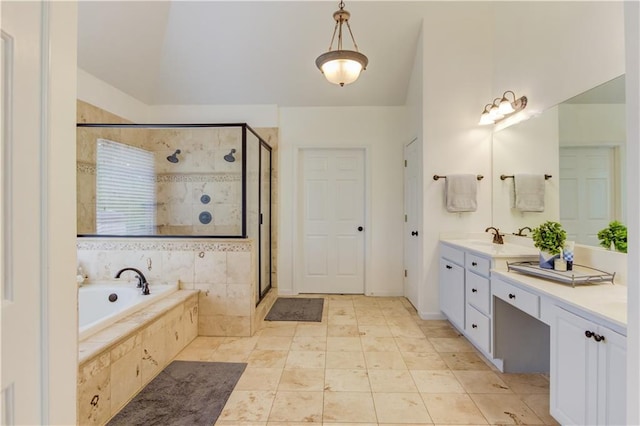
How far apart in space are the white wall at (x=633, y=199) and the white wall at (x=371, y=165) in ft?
11.9

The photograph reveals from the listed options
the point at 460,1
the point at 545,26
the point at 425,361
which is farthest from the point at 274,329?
the point at 460,1

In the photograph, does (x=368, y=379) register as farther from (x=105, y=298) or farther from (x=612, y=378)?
(x=105, y=298)

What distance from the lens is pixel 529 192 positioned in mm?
2820

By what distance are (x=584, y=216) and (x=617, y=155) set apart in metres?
0.49

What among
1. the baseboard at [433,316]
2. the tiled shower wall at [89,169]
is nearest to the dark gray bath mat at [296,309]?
the baseboard at [433,316]

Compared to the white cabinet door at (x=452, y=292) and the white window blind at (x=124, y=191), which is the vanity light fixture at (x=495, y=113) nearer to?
the white cabinet door at (x=452, y=292)

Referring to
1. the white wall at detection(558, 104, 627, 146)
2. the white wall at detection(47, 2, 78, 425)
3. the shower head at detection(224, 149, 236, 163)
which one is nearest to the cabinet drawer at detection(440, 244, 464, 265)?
the white wall at detection(558, 104, 627, 146)

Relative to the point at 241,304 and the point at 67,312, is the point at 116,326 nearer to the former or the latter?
the point at 241,304

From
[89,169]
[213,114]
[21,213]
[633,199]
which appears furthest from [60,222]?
[213,114]

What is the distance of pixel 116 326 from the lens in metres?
2.09

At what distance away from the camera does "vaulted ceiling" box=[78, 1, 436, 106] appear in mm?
3213

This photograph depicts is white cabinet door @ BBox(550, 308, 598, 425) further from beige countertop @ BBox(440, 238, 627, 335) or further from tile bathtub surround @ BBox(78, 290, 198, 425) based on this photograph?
tile bathtub surround @ BBox(78, 290, 198, 425)

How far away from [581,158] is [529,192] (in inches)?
26.0

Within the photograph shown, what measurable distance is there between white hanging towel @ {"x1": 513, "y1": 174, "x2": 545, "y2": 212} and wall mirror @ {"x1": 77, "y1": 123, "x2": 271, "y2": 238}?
8.16 feet
